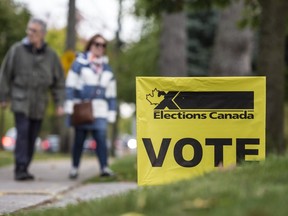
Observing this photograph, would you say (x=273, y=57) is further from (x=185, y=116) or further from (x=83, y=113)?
(x=185, y=116)

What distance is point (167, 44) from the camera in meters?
18.4

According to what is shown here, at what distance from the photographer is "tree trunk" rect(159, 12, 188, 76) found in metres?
18.1

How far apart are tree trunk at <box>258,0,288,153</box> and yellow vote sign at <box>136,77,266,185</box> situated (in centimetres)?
448

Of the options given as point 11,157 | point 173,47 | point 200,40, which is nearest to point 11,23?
point 11,157

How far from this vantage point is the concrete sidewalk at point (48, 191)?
7.55 m

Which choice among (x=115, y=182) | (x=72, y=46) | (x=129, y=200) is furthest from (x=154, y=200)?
(x=72, y=46)

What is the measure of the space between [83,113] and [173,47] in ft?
24.9

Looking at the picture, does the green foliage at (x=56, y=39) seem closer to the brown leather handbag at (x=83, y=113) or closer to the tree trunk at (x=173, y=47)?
the tree trunk at (x=173, y=47)

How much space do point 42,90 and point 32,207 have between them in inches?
156

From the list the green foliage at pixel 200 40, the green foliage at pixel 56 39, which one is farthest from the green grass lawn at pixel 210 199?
the green foliage at pixel 56 39

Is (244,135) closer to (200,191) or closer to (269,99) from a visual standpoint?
(200,191)

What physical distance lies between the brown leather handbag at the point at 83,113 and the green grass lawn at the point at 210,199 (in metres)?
5.56

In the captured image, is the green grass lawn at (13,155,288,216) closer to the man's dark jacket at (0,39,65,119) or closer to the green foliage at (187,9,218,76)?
the man's dark jacket at (0,39,65,119)

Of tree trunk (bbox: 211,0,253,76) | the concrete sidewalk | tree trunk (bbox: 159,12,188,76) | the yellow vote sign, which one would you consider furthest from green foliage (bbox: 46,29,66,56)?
the yellow vote sign
